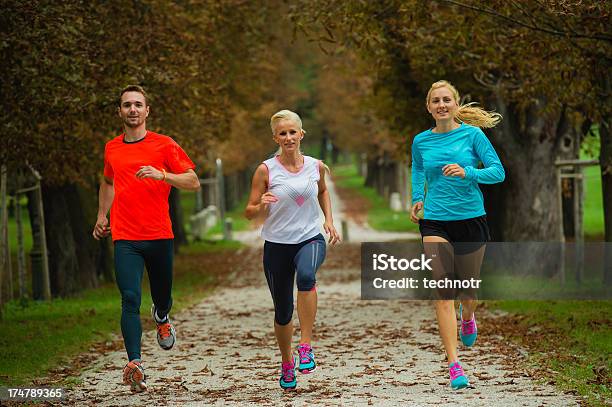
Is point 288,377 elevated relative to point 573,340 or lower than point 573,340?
elevated

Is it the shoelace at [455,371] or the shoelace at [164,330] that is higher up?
the shoelace at [164,330]

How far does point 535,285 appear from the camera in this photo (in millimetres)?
19844

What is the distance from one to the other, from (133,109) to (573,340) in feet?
17.4

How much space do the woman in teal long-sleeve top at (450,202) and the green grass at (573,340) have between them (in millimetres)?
1010

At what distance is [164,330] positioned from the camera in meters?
9.67

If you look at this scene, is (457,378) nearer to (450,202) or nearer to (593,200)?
(450,202)

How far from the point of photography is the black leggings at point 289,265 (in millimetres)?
8773

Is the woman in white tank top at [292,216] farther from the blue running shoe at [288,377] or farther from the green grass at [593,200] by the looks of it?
the green grass at [593,200]

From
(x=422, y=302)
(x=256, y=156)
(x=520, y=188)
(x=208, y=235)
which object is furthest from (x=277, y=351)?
(x=256, y=156)

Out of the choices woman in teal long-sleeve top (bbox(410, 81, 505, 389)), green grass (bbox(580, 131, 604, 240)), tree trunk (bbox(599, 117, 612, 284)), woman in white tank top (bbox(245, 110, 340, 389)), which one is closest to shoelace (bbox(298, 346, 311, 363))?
woman in white tank top (bbox(245, 110, 340, 389))

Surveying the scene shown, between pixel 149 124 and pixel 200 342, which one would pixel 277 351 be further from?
pixel 149 124

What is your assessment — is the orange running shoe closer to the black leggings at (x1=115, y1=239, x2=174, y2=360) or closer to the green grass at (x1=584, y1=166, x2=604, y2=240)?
the black leggings at (x1=115, y1=239, x2=174, y2=360)

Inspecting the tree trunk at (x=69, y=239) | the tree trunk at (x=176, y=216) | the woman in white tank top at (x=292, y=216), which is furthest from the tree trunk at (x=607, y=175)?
the tree trunk at (x=176, y=216)

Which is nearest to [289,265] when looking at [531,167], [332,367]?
[332,367]
